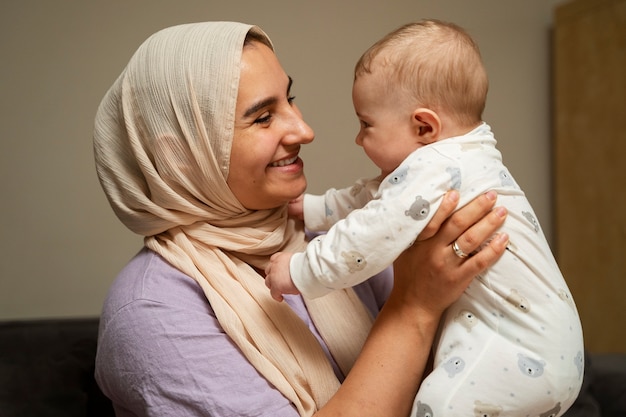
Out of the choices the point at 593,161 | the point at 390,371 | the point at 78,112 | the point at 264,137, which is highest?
the point at 264,137

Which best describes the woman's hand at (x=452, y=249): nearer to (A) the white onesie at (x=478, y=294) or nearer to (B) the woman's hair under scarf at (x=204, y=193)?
(A) the white onesie at (x=478, y=294)

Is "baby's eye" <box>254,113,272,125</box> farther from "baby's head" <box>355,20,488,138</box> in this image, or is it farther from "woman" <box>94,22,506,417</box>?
"baby's head" <box>355,20,488,138</box>

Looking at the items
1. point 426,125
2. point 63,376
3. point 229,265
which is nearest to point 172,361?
point 229,265

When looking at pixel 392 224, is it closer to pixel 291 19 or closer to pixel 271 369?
pixel 271 369

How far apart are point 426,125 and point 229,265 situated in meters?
0.51

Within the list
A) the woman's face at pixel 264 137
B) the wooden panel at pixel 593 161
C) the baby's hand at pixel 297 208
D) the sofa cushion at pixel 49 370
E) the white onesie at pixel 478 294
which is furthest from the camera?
the wooden panel at pixel 593 161

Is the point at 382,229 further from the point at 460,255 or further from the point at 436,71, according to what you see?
the point at 436,71

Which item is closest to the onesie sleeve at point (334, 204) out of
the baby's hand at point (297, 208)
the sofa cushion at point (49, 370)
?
the baby's hand at point (297, 208)

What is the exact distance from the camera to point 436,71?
1.12 meters

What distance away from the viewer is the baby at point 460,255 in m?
1.03

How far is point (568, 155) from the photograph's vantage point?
3.00 metres

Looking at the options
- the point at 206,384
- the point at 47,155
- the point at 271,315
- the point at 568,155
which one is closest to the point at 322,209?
the point at 271,315

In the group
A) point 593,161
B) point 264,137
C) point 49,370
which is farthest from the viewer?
point 593,161

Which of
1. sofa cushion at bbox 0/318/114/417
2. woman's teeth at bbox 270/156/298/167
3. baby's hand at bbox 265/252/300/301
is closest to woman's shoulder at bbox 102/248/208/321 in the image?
baby's hand at bbox 265/252/300/301
